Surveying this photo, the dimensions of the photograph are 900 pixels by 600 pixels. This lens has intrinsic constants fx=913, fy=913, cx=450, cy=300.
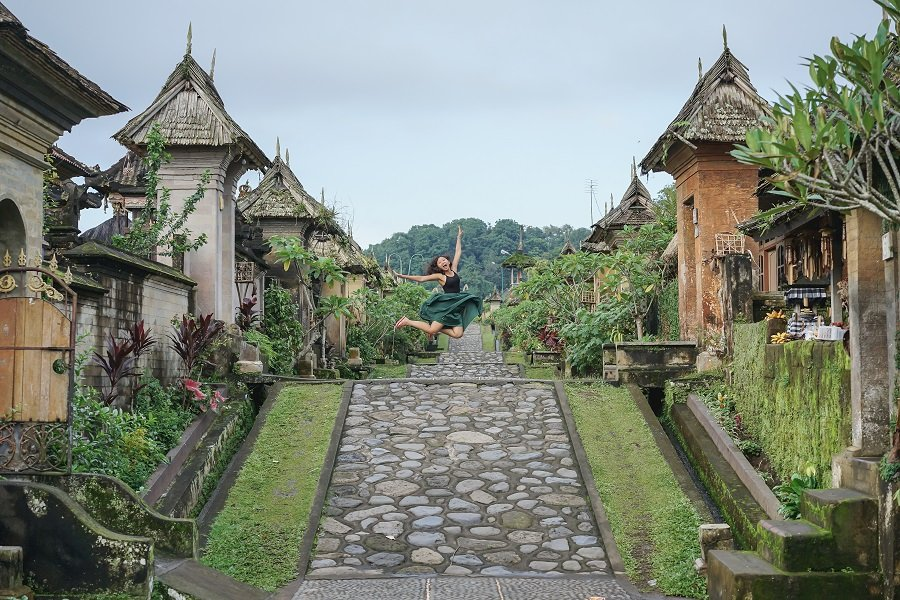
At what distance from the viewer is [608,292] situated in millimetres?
A: 24594

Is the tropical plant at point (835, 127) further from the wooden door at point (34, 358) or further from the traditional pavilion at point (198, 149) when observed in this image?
the traditional pavilion at point (198, 149)

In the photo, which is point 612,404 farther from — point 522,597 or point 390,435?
point 522,597

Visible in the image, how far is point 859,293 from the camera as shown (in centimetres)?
838

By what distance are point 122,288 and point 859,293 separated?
9070 mm

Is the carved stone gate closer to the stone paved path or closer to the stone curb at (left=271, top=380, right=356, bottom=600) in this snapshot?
the stone curb at (left=271, top=380, right=356, bottom=600)

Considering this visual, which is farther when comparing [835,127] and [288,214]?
[288,214]

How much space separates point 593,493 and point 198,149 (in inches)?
378

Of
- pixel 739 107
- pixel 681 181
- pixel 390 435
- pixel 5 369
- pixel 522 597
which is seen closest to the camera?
pixel 522 597

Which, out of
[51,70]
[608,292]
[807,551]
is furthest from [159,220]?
[608,292]

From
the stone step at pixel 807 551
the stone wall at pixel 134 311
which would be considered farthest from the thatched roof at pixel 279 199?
the stone step at pixel 807 551

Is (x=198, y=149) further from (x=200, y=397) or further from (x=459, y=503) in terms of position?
(x=459, y=503)

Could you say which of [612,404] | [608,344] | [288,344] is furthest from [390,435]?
[288,344]

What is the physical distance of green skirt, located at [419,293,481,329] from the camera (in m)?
15.5

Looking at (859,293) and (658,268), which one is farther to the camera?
(658,268)
